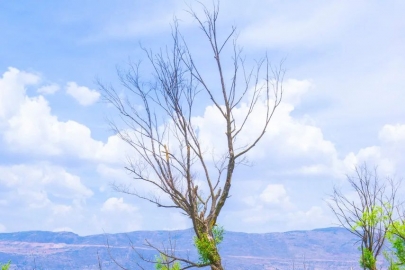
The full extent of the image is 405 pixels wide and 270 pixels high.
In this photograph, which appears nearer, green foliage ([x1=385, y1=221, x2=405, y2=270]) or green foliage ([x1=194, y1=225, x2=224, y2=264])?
green foliage ([x1=194, y1=225, x2=224, y2=264])

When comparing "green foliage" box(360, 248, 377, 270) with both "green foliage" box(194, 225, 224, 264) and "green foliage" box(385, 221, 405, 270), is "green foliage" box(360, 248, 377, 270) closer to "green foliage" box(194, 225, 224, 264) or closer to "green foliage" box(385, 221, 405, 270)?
"green foliage" box(385, 221, 405, 270)

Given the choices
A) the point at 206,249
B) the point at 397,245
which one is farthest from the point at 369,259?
the point at 206,249

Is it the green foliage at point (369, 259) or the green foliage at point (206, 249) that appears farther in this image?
the green foliage at point (369, 259)

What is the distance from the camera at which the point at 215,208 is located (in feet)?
44.4

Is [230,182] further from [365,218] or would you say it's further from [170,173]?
[365,218]

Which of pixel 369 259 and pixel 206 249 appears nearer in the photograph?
pixel 206 249

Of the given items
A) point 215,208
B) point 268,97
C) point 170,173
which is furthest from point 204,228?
point 268,97

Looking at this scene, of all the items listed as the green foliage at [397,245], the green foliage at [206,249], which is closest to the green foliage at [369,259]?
the green foliage at [397,245]

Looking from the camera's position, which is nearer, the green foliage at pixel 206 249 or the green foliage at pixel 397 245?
the green foliage at pixel 206 249

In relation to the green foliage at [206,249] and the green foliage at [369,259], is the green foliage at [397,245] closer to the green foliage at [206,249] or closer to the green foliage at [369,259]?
the green foliage at [369,259]

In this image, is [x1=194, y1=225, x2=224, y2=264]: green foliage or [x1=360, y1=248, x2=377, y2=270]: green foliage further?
[x1=360, y1=248, x2=377, y2=270]: green foliage

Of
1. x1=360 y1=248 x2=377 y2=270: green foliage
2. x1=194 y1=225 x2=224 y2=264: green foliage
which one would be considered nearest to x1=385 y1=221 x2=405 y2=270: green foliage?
x1=360 y1=248 x2=377 y2=270: green foliage

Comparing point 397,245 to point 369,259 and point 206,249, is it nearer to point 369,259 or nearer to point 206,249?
point 369,259

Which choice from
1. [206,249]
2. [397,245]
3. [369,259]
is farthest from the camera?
[397,245]
